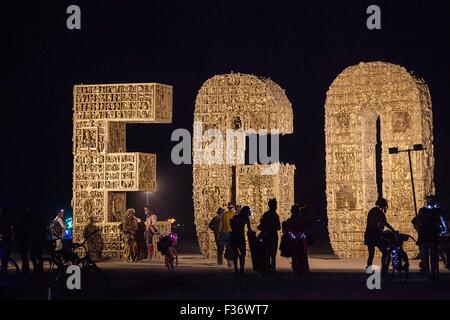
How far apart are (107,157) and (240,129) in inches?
160

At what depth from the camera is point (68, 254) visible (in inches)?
862

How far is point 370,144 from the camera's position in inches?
1312

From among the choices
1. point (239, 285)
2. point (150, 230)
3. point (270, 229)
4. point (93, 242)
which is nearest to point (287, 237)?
point (270, 229)

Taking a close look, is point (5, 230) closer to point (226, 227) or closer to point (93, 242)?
point (226, 227)

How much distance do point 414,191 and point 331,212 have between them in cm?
421

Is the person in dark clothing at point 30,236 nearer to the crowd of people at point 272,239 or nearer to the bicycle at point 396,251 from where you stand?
the crowd of people at point 272,239

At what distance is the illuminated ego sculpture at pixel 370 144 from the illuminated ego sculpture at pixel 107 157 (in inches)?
204

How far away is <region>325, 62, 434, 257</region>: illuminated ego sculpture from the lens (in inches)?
1255

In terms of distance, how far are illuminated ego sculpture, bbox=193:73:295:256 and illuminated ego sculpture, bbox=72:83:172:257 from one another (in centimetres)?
138

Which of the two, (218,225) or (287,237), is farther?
(218,225)

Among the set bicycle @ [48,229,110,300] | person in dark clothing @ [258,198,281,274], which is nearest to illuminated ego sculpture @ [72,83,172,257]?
person in dark clothing @ [258,198,281,274]

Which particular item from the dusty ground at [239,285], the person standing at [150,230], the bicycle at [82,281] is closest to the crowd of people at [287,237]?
the dusty ground at [239,285]
